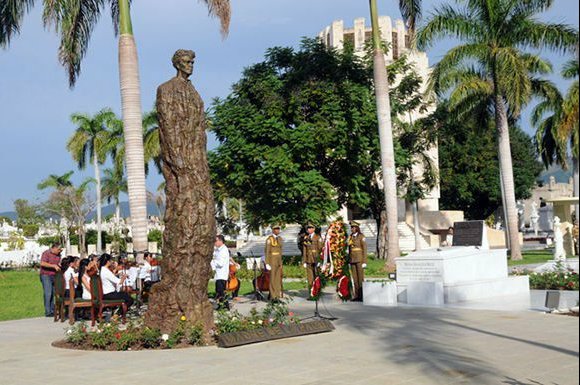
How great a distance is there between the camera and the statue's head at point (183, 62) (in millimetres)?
12086

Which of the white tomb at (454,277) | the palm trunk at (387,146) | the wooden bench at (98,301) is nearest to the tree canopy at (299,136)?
the palm trunk at (387,146)

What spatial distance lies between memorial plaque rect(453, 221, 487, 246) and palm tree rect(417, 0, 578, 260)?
38.7 feet

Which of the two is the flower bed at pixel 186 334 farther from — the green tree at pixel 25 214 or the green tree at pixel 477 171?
the green tree at pixel 25 214

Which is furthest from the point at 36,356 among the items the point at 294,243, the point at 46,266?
the point at 294,243

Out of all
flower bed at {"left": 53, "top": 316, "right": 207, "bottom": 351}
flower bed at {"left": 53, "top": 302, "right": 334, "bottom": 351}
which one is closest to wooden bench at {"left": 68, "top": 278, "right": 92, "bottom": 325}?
flower bed at {"left": 53, "top": 302, "right": 334, "bottom": 351}

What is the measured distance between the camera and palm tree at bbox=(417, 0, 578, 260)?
28.2 metres

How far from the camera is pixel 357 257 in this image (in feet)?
58.2

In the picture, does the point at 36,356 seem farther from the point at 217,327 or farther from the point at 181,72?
the point at 181,72

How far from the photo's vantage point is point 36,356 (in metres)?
10.8

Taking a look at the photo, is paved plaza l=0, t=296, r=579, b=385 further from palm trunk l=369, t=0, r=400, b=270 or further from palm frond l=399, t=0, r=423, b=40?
palm frond l=399, t=0, r=423, b=40

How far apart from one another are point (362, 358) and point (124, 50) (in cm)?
1210

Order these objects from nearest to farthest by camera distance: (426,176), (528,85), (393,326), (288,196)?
(393,326) → (528,85) → (288,196) → (426,176)

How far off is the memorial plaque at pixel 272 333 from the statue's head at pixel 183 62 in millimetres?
4121

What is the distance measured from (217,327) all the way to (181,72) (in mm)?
3986
